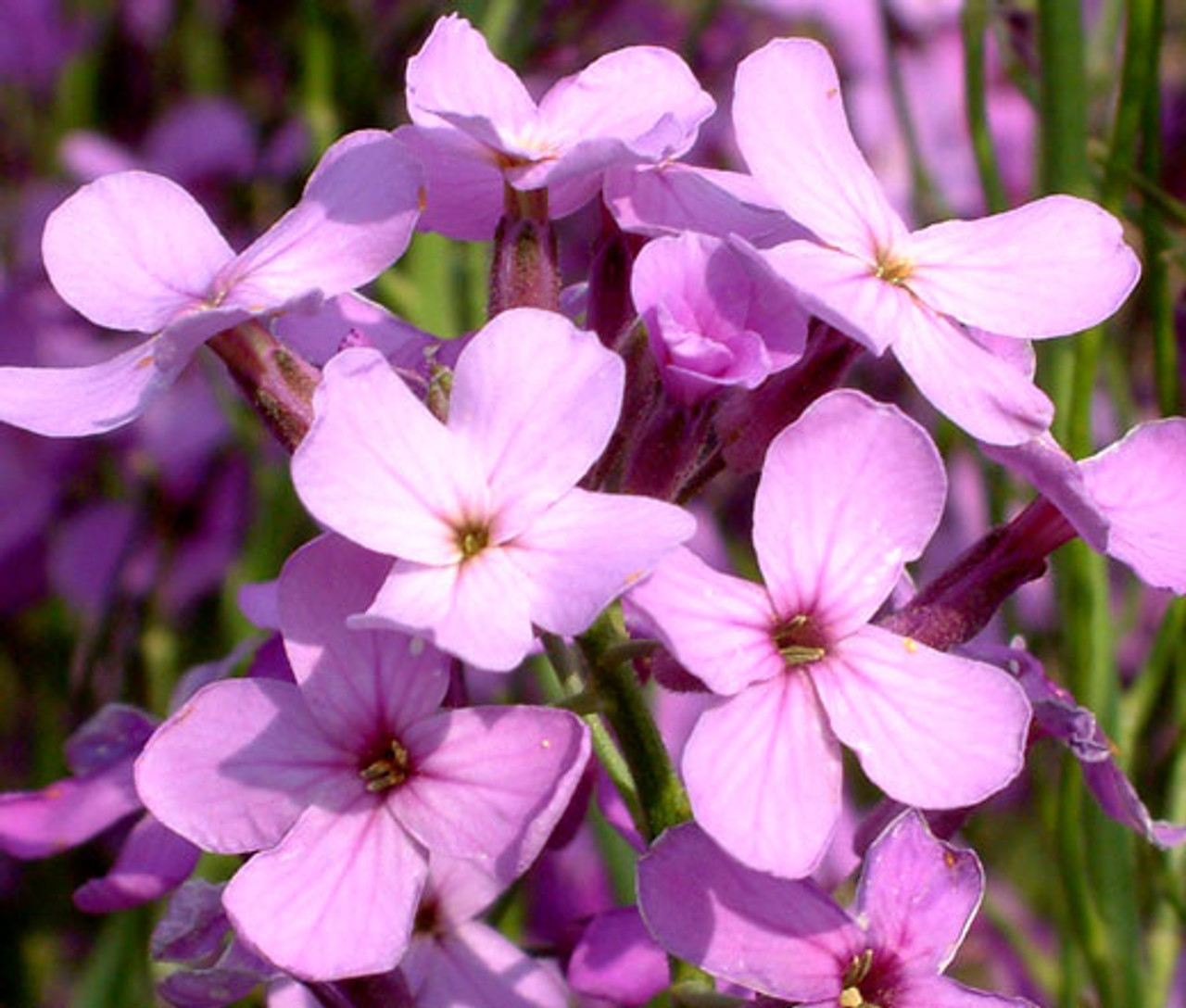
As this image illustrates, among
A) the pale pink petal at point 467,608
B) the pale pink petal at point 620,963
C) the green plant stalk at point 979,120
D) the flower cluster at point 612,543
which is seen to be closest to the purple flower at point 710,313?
the flower cluster at point 612,543

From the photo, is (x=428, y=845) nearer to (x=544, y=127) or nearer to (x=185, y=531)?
(x=544, y=127)

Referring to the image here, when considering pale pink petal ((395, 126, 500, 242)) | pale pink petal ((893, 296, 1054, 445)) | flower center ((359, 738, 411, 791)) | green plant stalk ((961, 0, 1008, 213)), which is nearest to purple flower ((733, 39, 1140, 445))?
pale pink petal ((893, 296, 1054, 445))

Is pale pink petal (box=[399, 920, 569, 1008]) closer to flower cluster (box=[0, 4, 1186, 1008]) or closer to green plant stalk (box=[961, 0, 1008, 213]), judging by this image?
flower cluster (box=[0, 4, 1186, 1008])

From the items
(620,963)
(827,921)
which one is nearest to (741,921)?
(827,921)

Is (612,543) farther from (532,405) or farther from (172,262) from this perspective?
(172,262)

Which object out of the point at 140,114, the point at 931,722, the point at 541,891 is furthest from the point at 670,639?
the point at 140,114

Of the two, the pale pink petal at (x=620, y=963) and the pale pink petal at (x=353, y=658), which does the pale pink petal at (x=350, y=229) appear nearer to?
the pale pink petal at (x=353, y=658)
